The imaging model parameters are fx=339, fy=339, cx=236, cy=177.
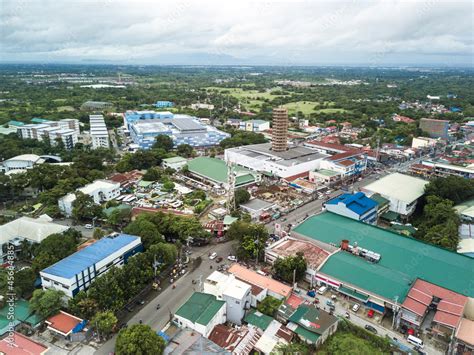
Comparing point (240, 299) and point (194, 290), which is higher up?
point (240, 299)

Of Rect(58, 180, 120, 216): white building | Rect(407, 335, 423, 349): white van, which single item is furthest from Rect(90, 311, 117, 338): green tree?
Rect(58, 180, 120, 216): white building

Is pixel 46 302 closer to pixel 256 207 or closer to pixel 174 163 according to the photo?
pixel 256 207

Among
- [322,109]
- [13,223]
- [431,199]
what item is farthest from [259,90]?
[13,223]

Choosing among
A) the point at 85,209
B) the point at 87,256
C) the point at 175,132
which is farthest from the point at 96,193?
the point at 175,132

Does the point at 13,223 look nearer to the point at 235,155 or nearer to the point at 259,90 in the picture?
the point at 235,155

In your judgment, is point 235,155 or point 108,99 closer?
point 235,155

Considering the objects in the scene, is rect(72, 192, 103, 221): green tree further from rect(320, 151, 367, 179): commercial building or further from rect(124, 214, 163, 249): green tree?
rect(320, 151, 367, 179): commercial building
